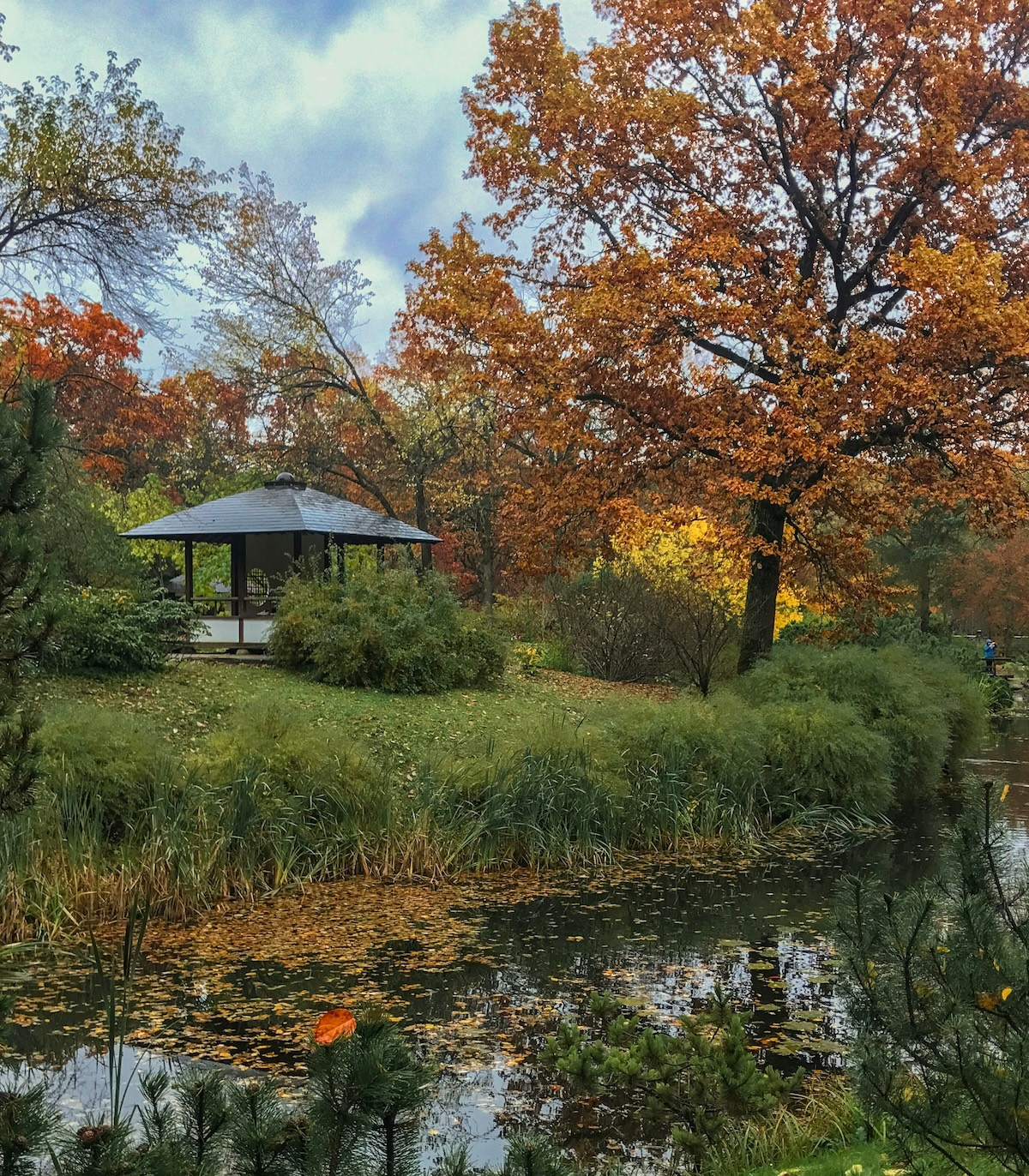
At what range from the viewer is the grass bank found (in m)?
7.14

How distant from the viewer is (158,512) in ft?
86.4

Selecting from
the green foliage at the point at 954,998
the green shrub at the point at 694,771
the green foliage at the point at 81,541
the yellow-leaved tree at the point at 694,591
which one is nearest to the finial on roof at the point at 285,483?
the green foliage at the point at 81,541

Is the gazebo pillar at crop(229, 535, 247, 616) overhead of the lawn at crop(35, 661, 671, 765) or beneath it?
overhead

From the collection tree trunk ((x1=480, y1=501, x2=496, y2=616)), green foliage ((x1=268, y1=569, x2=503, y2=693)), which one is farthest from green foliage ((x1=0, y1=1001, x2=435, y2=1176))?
tree trunk ((x1=480, y1=501, x2=496, y2=616))

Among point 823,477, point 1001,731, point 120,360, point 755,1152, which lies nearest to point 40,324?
point 120,360

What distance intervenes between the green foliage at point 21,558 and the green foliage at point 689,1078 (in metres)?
2.27

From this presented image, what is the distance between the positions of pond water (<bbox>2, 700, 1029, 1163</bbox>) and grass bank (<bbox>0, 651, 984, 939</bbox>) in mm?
375

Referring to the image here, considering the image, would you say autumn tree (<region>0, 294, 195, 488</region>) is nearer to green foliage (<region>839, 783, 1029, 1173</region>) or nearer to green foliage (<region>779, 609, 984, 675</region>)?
green foliage (<region>779, 609, 984, 675</region>)

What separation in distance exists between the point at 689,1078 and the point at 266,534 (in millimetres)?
16707

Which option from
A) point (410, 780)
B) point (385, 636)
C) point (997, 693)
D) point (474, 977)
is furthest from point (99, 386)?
point (474, 977)

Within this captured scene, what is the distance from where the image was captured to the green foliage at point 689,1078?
3.97m

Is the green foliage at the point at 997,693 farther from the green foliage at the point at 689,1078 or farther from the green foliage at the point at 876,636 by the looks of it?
the green foliage at the point at 689,1078

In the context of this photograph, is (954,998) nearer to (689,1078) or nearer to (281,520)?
(689,1078)

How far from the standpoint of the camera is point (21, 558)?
2.89m
